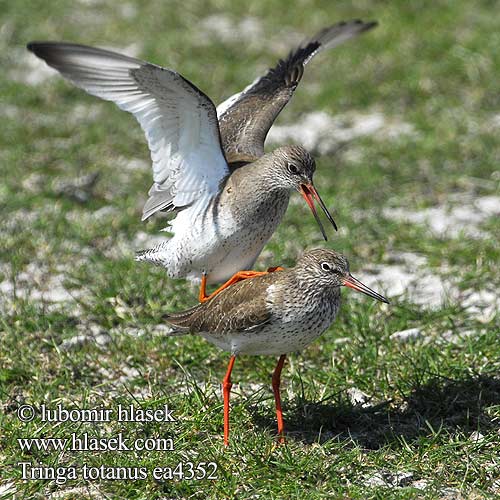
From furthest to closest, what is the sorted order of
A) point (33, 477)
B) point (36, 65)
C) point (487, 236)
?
1. point (36, 65)
2. point (487, 236)
3. point (33, 477)

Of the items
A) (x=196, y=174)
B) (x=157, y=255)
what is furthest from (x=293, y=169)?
(x=157, y=255)

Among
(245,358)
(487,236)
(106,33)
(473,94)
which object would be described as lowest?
(245,358)

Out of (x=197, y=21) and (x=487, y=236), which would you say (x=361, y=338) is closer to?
(x=487, y=236)

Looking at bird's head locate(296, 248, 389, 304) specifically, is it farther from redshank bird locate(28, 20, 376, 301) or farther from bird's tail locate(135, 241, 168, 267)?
bird's tail locate(135, 241, 168, 267)

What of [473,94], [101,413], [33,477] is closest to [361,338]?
[101,413]

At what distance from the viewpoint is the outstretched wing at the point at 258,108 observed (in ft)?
21.4

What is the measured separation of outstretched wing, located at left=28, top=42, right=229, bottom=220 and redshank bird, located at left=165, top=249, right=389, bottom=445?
94 centimetres

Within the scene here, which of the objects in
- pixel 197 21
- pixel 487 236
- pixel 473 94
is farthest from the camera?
pixel 197 21

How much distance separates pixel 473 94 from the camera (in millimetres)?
9648

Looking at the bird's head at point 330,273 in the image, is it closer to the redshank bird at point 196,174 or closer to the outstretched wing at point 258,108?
the redshank bird at point 196,174

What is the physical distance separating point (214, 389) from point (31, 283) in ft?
6.36

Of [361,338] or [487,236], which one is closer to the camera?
[361,338]

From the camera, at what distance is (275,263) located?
7.25m

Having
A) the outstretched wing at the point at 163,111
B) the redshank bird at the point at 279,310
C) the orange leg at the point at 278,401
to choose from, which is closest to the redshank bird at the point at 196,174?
the outstretched wing at the point at 163,111
